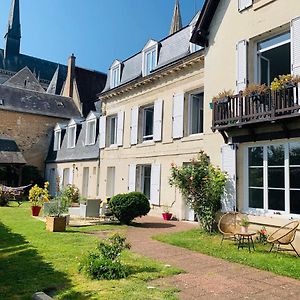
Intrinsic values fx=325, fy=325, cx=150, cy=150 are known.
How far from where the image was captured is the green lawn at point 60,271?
188 inches

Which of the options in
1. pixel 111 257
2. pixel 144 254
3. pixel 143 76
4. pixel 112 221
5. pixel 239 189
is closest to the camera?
pixel 111 257

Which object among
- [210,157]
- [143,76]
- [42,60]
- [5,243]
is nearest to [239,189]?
[210,157]

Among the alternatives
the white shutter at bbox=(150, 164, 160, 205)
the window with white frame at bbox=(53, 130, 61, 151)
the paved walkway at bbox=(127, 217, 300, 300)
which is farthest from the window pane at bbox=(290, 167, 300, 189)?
the window with white frame at bbox=(53, 130, 61, 151)

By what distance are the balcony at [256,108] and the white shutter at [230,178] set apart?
726 millimetres

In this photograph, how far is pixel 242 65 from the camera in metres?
9.87

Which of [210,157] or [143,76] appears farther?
[143,76]

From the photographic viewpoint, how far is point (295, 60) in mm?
8461

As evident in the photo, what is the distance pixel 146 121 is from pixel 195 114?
12.7 ft

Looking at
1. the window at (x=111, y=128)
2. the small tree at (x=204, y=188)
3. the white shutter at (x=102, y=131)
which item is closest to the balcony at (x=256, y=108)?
the small tree at (x=204, y=188)

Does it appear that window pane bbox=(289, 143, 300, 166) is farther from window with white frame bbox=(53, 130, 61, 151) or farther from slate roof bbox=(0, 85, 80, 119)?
slate roof bbox=(0, 85, 80, 119)

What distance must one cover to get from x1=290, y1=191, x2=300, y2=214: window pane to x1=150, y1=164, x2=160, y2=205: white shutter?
7.35 meters

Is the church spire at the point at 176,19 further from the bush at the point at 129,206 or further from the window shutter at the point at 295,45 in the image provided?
the window shutter at the point at 295,45

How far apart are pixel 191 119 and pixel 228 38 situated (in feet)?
13.1

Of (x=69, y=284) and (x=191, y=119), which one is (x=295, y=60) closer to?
(x=191, y=119)
